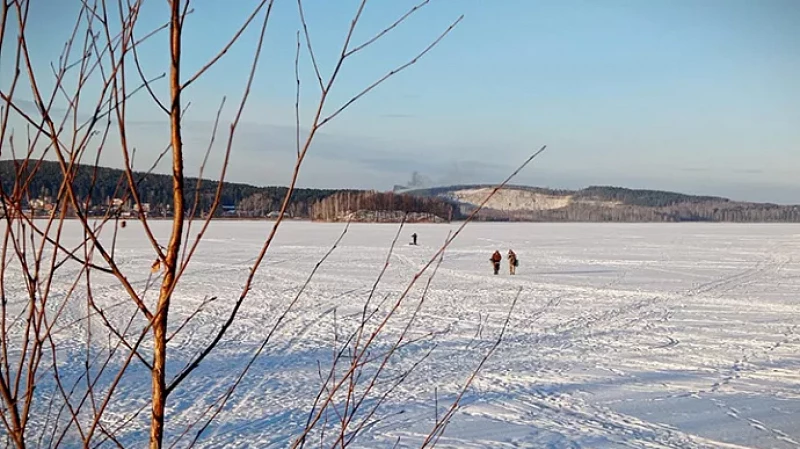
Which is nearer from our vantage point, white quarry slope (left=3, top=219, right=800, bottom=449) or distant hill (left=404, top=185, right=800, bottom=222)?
white quarry slope (left=3, top=219, right=800, bottom=449)

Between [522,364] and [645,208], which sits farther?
[645,208]

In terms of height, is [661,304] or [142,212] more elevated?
[142,212]

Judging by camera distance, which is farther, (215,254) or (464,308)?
(215,254)

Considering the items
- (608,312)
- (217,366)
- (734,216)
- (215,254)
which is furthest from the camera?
(734,216)

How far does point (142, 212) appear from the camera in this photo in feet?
3.32

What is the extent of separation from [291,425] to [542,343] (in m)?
4.71

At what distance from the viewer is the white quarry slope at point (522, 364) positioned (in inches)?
227

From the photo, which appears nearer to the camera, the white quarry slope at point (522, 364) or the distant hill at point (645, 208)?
the white quarry slope at point (522, 364)

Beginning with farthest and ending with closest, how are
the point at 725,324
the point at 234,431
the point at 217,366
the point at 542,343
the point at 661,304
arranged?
the point at 661,304
the point at 725,324
the point at 542,343
the point at 217,366
the point at 234,431

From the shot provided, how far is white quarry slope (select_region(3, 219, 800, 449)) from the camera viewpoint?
5.78 metres

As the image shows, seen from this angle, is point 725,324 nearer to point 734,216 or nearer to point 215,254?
point 215,254

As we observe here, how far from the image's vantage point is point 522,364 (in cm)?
812

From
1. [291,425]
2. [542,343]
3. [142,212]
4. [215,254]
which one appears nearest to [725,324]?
[542,343]

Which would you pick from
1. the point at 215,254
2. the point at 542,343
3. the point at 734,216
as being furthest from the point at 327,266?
the point at 734,216
